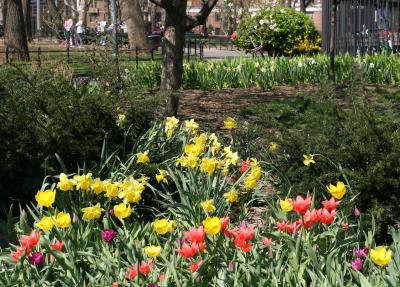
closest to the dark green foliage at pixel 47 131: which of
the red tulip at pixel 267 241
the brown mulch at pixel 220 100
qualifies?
the red tulip at pixel 267 241

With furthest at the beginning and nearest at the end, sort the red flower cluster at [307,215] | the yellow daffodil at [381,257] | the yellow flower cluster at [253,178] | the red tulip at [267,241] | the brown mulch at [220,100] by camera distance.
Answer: the brown mulch at [220,100] → the yellow flower cluster at [253,178] → the red tulip at [267,241] → the red flower cluster at [307,215] → the yellow daffodil at [381,257]

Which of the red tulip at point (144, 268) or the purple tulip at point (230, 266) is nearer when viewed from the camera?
the red tulip at point (144, 268)

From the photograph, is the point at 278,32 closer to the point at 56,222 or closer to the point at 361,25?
the point at 361,25

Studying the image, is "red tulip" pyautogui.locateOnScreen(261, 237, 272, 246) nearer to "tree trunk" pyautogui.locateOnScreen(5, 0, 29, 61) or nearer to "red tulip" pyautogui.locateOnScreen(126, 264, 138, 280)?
"red tulip" pyautogui.locateOnScreen(126, 264, 138, 280)

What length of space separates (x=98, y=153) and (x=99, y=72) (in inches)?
80.2

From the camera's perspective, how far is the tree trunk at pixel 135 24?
29.1m

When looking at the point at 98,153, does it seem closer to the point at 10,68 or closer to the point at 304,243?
the point at 10,68

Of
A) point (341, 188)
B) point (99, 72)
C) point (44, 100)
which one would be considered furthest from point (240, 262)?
point (99, 72)

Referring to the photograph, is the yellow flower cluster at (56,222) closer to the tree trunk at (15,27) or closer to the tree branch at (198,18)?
the tree branch at (198,18)

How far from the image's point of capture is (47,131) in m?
4.91

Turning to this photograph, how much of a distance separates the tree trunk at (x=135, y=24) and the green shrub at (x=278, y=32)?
10.2 meters

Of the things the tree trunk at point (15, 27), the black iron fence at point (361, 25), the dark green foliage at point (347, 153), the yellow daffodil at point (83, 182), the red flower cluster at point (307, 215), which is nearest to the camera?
the red flower cluster at point (307, 215)

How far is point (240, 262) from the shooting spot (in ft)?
9.23

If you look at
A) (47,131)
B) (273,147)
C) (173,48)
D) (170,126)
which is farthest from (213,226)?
(173,48)
